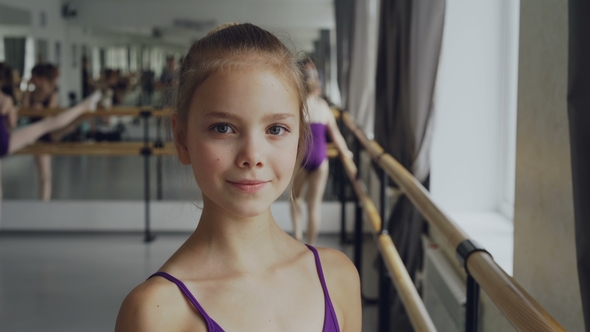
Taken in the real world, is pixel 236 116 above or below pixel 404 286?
above

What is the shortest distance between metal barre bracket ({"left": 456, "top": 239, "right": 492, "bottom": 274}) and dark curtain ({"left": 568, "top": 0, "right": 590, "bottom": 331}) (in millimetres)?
366

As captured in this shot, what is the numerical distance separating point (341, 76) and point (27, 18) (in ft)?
20.2

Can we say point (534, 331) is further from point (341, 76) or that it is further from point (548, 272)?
point (341, 76)

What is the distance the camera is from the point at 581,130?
95cm

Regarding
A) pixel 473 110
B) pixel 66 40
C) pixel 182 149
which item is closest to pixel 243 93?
pixel 182 149

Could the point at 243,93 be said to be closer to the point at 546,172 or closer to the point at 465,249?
the point at 465,249

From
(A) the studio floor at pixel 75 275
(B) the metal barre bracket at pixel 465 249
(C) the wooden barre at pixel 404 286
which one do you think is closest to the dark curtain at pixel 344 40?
(A) the studio floor at pixel 75 275

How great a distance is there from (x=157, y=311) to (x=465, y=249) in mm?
722

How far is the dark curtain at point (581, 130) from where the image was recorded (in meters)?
0.93

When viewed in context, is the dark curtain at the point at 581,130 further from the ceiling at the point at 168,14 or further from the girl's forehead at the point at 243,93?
the ceiling at the point at 168,14

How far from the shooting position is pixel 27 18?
12.1m

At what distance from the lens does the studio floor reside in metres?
3.94

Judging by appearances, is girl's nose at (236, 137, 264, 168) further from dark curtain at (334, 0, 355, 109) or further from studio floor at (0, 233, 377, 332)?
dark curtain at (334, 0, 355, 109)

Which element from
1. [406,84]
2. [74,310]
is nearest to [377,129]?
[406,84]
